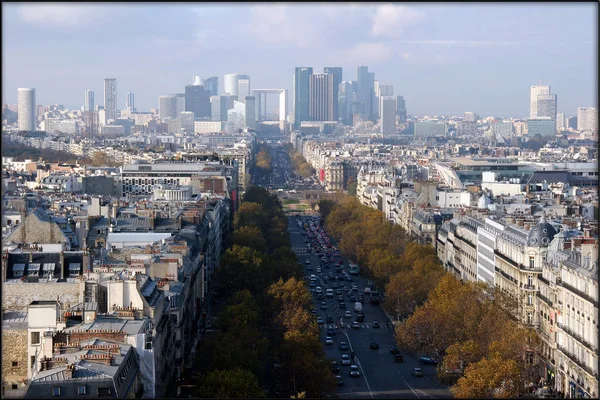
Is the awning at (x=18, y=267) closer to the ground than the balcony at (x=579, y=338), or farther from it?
farther from it

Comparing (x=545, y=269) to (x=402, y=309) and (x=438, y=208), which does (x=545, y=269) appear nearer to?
(x=402, y=309)

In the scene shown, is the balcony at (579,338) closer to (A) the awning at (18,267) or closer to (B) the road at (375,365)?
(B) the road at (375,365)

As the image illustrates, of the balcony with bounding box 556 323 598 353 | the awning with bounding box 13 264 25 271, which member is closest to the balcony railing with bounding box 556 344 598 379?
the balcony with bounding box 556 323 598 353

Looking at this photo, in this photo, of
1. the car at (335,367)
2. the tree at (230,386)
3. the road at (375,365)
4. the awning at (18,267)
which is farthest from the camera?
the car at (335,367)

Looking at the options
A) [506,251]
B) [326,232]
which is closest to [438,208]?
[326,232]

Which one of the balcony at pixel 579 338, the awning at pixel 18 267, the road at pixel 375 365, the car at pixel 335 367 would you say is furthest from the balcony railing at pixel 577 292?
the awning at pixel 18 267

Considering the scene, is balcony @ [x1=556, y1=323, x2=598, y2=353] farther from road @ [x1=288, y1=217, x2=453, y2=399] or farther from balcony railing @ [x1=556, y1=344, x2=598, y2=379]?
road @ [x1=288, y1=217, x2=453, y2=399]
